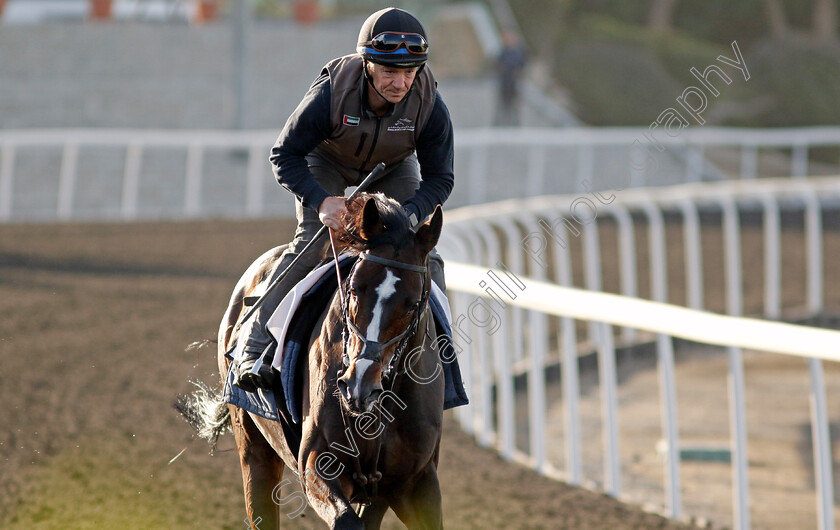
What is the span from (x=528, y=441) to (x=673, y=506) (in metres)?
2.70

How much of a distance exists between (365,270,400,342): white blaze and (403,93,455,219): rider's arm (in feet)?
2.09

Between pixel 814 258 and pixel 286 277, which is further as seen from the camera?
pixel 814 258

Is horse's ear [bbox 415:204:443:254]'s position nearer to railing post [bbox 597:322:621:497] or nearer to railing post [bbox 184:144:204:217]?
railing post [bbox 597:322:621:497]

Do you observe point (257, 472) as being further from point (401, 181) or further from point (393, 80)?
point (393, 80)

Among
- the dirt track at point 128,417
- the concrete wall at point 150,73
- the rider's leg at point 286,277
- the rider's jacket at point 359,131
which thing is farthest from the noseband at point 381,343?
the concrete wall at point 150,73

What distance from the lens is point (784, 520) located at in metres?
5.77

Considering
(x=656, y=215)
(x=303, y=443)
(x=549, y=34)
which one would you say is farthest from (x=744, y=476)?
(x=549, y=34)

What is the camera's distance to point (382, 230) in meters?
3.16

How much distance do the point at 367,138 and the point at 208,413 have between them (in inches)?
57.3

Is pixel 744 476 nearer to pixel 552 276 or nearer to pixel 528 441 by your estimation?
pixel 528 441

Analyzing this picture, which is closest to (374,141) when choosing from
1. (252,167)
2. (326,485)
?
(326,485)

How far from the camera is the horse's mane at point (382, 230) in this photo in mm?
3131

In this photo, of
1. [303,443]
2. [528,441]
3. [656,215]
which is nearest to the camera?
[303,443]

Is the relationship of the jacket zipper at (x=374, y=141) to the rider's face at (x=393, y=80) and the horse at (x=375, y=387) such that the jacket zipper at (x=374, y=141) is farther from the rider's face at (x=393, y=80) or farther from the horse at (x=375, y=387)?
the horse at (x=375, y=387)
